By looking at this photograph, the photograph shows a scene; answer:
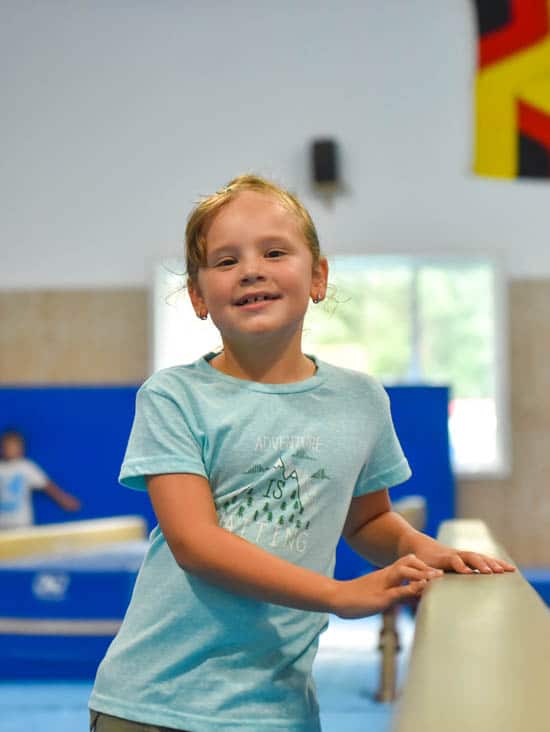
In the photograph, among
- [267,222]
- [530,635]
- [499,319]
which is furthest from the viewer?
Result: [499,319]

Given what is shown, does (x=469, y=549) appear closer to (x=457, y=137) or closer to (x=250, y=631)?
(x=250, y=631)

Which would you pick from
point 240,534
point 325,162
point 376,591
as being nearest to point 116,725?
point 240,534

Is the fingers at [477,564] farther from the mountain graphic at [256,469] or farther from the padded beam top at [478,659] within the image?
the mountain graphic at [256,469]

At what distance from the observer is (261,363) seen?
4.37 feet

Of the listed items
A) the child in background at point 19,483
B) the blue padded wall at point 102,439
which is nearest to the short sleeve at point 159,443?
A: the blue padded wall at point 102,439

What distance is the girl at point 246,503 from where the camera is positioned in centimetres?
119

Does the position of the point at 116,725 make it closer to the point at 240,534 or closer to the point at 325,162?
the point at 240,534

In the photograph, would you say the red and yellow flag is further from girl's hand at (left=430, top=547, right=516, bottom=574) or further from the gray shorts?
the gray shorts

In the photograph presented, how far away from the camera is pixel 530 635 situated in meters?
0.87

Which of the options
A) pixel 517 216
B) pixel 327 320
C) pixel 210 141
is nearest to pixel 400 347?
pixel 327 320

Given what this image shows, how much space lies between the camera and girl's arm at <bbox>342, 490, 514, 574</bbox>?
1.23 meters

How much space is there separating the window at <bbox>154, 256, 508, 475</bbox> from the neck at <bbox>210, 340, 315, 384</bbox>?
22.4ft

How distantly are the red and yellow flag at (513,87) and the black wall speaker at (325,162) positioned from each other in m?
1.05

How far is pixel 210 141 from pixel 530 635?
25.3 ft
